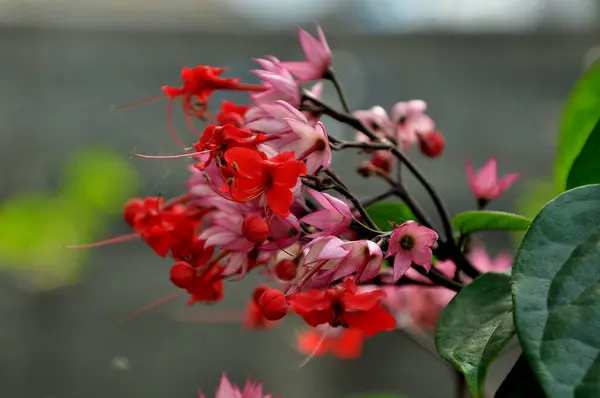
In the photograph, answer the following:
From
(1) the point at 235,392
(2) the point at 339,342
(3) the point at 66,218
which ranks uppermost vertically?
(1) the point at 235,392

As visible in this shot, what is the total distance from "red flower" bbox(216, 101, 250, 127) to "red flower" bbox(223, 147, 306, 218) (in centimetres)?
5

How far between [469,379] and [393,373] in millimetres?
1578

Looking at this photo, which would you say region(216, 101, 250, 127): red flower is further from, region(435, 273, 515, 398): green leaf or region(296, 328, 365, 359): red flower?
region(296, 328, 365, 359): red flower

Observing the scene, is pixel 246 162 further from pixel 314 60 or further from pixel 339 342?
pixel 339 342

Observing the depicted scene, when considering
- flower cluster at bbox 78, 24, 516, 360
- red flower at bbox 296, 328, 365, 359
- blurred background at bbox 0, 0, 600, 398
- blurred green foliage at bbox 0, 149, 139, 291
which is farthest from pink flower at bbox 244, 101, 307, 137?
blurred background at bbox 0, 0, 600, 398

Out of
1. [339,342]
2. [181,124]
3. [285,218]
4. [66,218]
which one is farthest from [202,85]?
[181,124]

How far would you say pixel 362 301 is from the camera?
312 millimetres

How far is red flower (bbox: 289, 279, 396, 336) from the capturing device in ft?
1.02

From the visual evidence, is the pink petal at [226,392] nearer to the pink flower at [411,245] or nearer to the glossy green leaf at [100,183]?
the pink flower at [411,245]

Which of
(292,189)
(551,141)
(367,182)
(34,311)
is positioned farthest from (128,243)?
(292,189)

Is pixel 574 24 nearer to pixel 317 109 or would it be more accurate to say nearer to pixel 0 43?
pixel 0 43

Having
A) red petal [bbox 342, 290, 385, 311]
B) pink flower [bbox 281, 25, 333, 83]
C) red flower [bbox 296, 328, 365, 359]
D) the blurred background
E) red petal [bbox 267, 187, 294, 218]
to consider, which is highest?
pink flower [bbox 281, 25, 333, 83]

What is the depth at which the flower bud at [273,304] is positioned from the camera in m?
0.31

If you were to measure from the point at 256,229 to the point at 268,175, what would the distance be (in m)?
0.03
